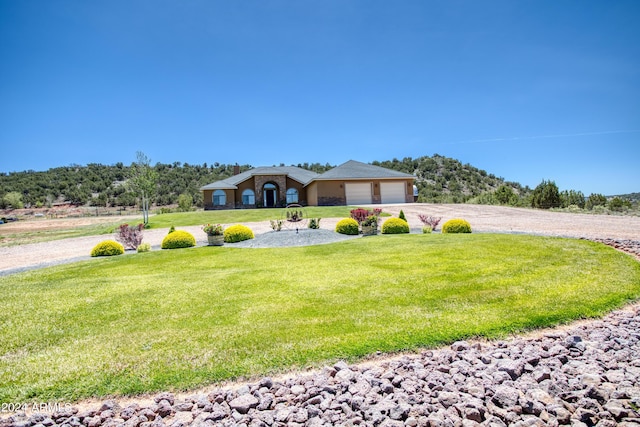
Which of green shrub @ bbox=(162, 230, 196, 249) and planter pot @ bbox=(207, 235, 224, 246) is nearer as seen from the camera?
green shrub @ bbox=(162, 230, 196, 249)

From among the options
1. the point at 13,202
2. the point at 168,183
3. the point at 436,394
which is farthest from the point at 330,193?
the point at 13,202

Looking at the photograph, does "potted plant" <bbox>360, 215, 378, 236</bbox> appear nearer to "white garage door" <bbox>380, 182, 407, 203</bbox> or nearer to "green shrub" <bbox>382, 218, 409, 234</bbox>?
"green shrub" <bbox>382, 218, 409, 234</bbox>

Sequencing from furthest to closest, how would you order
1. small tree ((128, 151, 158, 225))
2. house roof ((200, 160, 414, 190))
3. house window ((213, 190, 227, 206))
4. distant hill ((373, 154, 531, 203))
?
distant hill ((373, 154, 531, 203))
house window ((213, 190, 227, 206))
house roof ((200, 160, 414, 190))
small tree ((128, 151, 158, 225))

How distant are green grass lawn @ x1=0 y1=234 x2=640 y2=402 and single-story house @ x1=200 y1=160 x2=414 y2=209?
2296cm

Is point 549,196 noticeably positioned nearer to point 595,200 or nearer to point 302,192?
point 595,200

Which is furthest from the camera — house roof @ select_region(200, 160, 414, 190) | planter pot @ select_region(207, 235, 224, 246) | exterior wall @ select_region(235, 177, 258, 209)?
exterior wall @ select_region(235, 177, 258, 209)

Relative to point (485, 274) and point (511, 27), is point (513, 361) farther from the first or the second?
point (511, 27)

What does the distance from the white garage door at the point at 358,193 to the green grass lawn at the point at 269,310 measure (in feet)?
76.1

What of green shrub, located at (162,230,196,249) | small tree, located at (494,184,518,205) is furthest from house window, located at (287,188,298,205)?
green shrub, located at (162,230,196,249)

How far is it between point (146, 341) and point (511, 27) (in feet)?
48.2

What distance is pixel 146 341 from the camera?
14.9ft

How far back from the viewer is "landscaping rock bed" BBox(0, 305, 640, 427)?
8.87ft

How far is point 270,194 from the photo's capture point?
36.6 m

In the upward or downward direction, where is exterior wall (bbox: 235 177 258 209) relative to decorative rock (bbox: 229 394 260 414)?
upward
